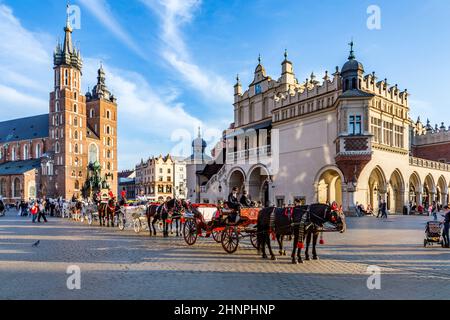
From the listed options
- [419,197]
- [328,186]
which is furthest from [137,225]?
[419,197]

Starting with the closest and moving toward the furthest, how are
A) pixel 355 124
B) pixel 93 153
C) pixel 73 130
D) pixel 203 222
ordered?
pixel 203 222
pixel 355 124
pixel 73 130
pixel 93 153

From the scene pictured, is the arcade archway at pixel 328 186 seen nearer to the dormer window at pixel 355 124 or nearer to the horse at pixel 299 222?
the dormer window at pixel 355 124

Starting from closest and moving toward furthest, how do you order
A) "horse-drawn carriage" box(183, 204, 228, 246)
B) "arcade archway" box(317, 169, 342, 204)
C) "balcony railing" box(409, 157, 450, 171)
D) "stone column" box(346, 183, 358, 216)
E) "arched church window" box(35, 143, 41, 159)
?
1. "horse-drawn carriage" box(183, 204, 228, 246)
2. "stone column" box(346, 183, 358, 216)
3. "arcade archway" box(317, 169, 342, 204)
4. "balcony railing" box(409, 157, 450, 171)
5. "arched church window" box(35, 143, 41, 159)

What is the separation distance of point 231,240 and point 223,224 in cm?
99

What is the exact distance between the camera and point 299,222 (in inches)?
414

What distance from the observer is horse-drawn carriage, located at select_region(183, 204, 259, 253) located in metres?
12.1

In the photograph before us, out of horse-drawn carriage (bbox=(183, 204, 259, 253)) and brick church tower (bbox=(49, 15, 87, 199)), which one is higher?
brick church tower (bbox=(49, 15, 87, 199))

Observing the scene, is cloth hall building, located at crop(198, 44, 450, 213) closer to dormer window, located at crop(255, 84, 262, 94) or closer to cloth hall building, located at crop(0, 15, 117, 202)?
dormer window, located at crop(255, 84, 262, 94)

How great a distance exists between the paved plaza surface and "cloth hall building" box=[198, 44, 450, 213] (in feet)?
51.2

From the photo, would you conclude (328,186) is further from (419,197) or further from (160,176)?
(160,176)

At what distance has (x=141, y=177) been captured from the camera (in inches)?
4742

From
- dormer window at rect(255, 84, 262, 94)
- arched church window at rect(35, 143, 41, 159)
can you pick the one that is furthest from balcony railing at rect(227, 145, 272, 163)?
arched church window at rect(35, 143, 41, 159)

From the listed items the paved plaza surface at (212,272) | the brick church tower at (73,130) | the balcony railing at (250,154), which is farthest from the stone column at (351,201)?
the brick church tower at (73,130)
